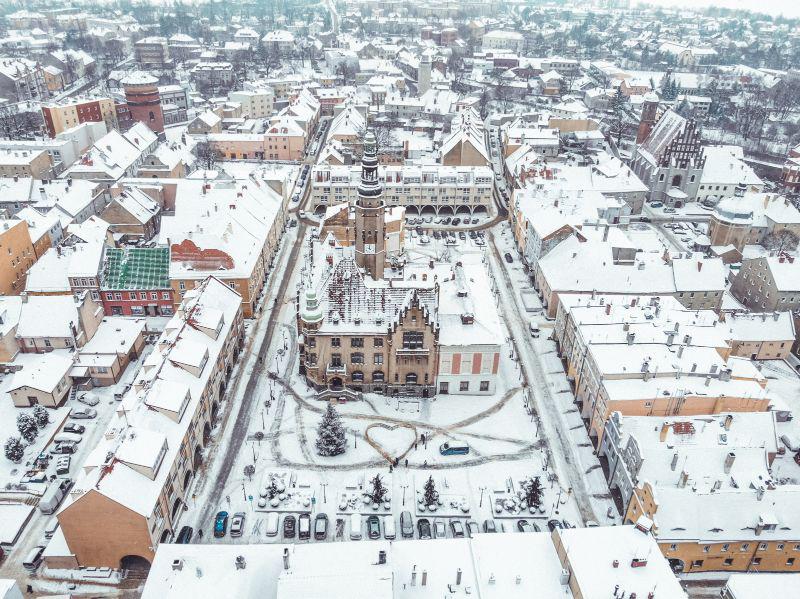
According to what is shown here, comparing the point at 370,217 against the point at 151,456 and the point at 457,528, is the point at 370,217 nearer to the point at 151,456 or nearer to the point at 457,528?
the point at 151,456

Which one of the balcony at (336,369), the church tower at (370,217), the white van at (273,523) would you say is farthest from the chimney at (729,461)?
the church tower at (370,217)

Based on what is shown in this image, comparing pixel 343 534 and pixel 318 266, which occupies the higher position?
pixel 318 266

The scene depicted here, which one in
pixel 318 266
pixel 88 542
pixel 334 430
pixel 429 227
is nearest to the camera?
pixel 88 542

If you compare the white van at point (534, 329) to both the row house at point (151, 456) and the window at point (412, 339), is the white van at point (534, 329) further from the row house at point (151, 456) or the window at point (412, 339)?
the row house at point (151, 456)

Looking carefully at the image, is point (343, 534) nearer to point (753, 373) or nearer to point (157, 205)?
point (753, 373)

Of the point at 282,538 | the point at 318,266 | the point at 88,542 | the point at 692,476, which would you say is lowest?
the point at 282,538

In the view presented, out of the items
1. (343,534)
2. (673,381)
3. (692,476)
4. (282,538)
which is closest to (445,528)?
(343,534)
